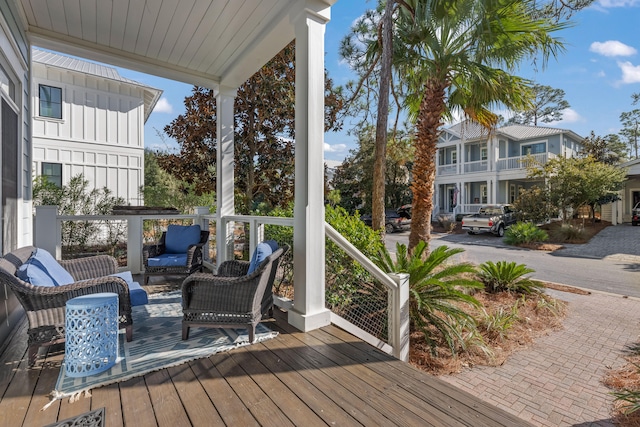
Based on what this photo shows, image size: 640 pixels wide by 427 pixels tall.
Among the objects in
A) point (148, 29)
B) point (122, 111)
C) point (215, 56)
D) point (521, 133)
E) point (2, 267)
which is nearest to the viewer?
point (2, 267)

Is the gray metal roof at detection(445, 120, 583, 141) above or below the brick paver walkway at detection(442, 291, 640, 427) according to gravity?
above

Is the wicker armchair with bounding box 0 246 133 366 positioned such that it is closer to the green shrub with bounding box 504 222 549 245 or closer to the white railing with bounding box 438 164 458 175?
the green shrub with bounding box 504 222 549 245

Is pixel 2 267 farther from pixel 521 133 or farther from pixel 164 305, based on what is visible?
pixel 521 133

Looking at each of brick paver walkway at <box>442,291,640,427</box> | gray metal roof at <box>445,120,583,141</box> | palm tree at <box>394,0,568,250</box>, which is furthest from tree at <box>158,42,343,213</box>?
gray metal roof at <box>445,120,583,141</box>

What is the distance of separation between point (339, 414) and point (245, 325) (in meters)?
1.24

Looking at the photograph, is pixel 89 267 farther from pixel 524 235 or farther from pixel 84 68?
pixel 524 235

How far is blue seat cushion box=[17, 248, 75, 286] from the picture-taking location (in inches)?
96.3

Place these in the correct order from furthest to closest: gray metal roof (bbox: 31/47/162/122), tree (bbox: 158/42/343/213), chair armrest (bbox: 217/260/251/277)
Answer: gray metal roof (bbox: 31/47/162/122) → tree (bbox: 158/42/343/213) → chair armrest (bbox: 217/260/251/277)

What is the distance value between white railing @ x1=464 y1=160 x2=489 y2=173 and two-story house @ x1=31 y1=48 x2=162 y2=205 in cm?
1870

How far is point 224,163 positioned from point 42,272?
10.1 ft

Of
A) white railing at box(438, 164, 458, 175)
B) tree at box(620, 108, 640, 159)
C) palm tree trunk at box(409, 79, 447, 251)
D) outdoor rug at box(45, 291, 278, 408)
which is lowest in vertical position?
outdoor rug at box(45, 291, 278, 408)

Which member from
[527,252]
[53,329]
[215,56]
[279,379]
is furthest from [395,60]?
[527,252]

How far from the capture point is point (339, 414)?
190 cm

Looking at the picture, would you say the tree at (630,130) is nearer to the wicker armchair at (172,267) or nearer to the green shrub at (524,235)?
the green shrub at (524,235)
